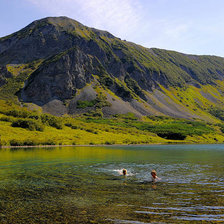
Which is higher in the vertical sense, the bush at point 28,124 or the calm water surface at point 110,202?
the bush at point 28,124

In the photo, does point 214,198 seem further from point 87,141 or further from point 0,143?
point 87,141

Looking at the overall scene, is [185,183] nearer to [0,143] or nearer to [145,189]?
[145,189]

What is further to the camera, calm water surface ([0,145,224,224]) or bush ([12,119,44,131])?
bush ([12,119,44,131])

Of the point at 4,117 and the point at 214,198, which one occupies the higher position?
the point at 4,117

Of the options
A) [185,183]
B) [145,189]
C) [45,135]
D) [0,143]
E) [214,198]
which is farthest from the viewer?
[45,135]

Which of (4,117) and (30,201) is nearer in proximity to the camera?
(30,201)

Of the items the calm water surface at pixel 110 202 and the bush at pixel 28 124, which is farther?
the bush at pixel 28 124

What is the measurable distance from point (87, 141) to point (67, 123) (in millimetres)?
33606

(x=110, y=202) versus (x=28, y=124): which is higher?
(x=28, y=124)

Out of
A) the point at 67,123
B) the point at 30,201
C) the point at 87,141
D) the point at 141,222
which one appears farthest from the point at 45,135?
the point at 141,222

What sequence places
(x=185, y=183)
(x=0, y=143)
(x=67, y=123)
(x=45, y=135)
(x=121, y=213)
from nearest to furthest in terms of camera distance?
(x=121, y=213)
(x=185, y=183)
(x=0, y=143)
(x=45, y=135)
(x=67, y=123)

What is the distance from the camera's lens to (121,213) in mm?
15758

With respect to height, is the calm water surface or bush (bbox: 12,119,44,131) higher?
bush (bbox: 12,119,44,131)

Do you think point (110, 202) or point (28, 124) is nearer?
point (110, 202)
